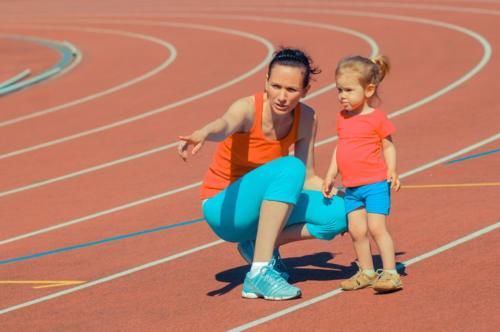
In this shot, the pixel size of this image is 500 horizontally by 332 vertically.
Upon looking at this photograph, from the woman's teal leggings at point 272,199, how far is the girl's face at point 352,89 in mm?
424

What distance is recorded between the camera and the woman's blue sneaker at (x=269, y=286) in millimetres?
6711

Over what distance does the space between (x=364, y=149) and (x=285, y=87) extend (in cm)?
54

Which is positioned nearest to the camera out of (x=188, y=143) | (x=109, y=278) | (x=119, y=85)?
(x=188, y=143)

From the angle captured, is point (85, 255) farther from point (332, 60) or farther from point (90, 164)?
point (332, 60)

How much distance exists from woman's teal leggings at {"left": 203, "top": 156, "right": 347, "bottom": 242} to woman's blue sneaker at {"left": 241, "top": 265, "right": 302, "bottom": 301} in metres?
0.32

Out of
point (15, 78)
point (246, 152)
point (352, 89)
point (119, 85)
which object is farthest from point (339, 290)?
point (15, 78)

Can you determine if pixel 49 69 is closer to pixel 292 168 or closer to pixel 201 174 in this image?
pixel 201 174

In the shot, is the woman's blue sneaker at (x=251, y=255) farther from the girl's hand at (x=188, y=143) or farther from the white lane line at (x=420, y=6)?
the white lane line at (x=420, y=6)

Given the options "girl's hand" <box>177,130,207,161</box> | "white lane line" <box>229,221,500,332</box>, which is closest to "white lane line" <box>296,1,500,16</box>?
"white lane line" <box>229,221,500,332</box>

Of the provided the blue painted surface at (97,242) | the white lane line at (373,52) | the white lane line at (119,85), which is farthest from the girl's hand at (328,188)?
the white lane line at (119,85)

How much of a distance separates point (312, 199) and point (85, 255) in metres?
2.17

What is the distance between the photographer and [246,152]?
23.0 feet

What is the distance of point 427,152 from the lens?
37.4 ft

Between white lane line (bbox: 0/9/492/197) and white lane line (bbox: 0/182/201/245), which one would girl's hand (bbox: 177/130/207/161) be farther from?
white lane line (bbox: 0/9/492/197)
